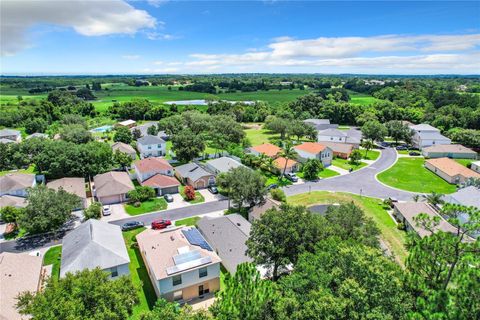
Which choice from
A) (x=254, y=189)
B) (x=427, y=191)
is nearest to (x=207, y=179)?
(x=254, y=189)

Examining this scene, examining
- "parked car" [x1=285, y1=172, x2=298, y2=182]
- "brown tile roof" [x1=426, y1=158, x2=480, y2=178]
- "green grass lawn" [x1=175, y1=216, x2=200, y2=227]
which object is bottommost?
"parked car" [x1=285, y1=172, x2=298, y2=182]

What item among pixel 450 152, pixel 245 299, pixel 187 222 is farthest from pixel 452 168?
pixel 245 299

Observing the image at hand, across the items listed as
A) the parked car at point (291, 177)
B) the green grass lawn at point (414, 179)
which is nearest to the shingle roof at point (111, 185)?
the parked car at point (291, 177)

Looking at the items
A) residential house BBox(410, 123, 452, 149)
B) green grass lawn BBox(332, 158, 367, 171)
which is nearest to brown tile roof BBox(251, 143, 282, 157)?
green grass lawn BBox(332, 158, 367, 171)

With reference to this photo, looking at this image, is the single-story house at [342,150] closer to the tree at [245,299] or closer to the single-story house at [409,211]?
the single-story house at [409,211]

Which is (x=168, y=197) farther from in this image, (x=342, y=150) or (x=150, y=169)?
(x=342, y=150)

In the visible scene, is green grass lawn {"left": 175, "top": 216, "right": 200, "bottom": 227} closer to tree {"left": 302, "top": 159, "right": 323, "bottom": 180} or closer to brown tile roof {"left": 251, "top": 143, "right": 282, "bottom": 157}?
tree {"left": 302, "top": 159, "right": 323, "bottom": 180}

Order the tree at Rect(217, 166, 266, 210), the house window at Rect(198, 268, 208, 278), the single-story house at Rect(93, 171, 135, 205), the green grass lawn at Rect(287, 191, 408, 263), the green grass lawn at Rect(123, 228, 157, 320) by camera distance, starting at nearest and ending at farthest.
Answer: the green grass lawn at Rect(123, 228, 157, 320)
the house window at Rect(198, 268, 208, 278)
the green grass lawn at Rect(287, 191, 408, 263)
the tree at Rect(217, 166, 266, 210)
the single-story house at Rect(93, 171, 135, 205)
